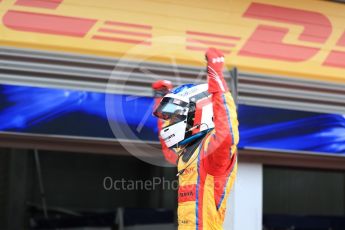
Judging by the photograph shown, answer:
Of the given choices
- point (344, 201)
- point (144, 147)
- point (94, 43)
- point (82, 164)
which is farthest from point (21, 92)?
point (344, 201)

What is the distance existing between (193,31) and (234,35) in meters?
0.46

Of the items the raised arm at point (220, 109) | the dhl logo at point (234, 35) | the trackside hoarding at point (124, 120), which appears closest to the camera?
the raised arm at point (220, 109)

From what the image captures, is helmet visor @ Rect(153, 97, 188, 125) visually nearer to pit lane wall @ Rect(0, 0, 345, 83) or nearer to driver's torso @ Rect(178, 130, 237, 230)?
driver's torso @ Rect(178, 130, 237, 230)

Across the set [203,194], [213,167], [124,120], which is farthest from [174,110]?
[124,120]

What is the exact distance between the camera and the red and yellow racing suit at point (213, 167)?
3632 millimetres

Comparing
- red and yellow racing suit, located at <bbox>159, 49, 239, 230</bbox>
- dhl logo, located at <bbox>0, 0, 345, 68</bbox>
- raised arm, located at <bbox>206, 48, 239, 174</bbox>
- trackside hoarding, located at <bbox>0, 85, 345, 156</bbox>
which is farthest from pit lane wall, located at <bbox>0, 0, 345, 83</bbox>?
raised arm, located at <bbox>206, 48, 239, 174</bbox>

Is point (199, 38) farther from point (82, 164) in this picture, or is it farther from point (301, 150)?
point (82, 164)

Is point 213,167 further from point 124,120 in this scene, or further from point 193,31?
point 193,31

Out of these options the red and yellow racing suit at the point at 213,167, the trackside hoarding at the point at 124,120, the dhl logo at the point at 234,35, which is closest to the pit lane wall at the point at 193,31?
the dhl logo at the point at 234,35

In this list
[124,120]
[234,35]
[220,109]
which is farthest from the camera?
[234,35]

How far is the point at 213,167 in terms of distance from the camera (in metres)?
Result: 3.85

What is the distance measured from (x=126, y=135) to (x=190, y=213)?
2.20m

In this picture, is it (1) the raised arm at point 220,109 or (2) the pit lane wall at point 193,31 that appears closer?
(1) the raised arm at point 220,109

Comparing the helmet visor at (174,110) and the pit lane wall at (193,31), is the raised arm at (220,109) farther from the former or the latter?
the pit lane wall at (193,31)
